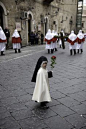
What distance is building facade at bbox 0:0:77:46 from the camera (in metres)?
14.3

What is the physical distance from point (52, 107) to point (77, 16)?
3343 cm

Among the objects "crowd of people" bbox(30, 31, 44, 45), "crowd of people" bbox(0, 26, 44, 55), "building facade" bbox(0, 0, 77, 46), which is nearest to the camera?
"crowd of people" bbox(0, 26, 44, 55)

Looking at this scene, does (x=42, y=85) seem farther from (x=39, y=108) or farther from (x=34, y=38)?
(x=34, y=38)

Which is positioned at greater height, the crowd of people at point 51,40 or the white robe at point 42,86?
the crowd of people at point 51,40

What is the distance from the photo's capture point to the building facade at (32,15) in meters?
14.3

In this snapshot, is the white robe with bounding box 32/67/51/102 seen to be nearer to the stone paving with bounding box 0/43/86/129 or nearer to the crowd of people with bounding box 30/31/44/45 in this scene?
the stone paving with bounding box 0/43/86/129

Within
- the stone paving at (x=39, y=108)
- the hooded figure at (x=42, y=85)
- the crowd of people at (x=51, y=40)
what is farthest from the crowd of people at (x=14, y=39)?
the hooded figure at (x=42, y=85)

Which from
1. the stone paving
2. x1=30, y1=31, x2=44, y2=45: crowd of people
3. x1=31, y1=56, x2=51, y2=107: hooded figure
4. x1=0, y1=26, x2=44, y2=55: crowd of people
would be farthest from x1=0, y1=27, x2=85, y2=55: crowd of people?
x1=31, y1=56, x2=51, y2=107: hooded figure

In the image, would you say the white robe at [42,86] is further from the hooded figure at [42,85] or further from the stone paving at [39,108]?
the stone paving at [39,108]

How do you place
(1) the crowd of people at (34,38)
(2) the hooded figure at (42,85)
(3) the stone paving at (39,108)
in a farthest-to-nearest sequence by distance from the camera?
(1) the crowd of people at (34,38) → (2) the hooded figure at (42,85) → (3) the stone paving at (39,108)

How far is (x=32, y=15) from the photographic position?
58.2 ft

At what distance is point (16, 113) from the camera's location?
338 cm

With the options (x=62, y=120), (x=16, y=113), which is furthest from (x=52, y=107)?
(x=16, y=113)

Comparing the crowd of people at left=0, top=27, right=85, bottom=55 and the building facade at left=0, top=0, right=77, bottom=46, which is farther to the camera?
the building facade at left=0, top=0, right=77, bottom=46
